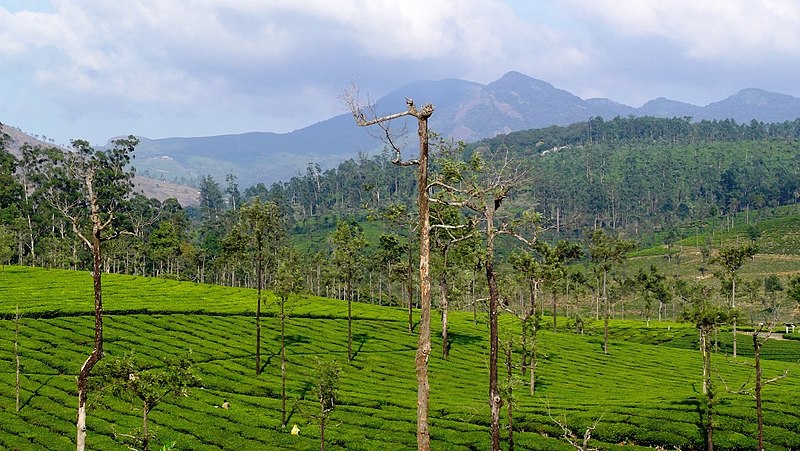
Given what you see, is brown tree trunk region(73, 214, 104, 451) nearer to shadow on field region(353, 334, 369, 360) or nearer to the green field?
the green field

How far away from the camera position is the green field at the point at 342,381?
171 feet

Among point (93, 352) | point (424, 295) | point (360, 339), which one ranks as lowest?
point (360, 339)

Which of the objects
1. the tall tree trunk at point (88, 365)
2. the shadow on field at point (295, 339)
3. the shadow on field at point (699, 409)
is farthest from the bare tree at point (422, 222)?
the shadow on field at point (295, 339)

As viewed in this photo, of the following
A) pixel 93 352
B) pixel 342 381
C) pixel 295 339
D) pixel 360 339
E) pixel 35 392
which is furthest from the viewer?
pixel 360 339

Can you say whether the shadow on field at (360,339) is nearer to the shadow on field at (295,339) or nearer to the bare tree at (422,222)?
the shadow on field at (295,339)

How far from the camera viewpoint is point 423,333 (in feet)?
56.3

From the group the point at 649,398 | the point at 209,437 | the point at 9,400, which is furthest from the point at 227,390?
the point at 649,398

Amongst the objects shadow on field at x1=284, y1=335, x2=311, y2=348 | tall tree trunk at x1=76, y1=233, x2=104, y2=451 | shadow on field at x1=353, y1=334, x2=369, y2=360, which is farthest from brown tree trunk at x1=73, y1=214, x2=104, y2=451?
shadow on field at x1=353, y1=334, x2=369, y2=360

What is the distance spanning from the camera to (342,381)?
71062 millimetres

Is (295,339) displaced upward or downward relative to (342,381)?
upward


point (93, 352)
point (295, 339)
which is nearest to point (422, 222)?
point (93, 352)

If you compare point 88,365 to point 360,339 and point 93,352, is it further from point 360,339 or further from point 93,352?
point 360,339

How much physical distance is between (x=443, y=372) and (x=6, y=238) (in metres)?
90.9

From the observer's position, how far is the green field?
171 ft
